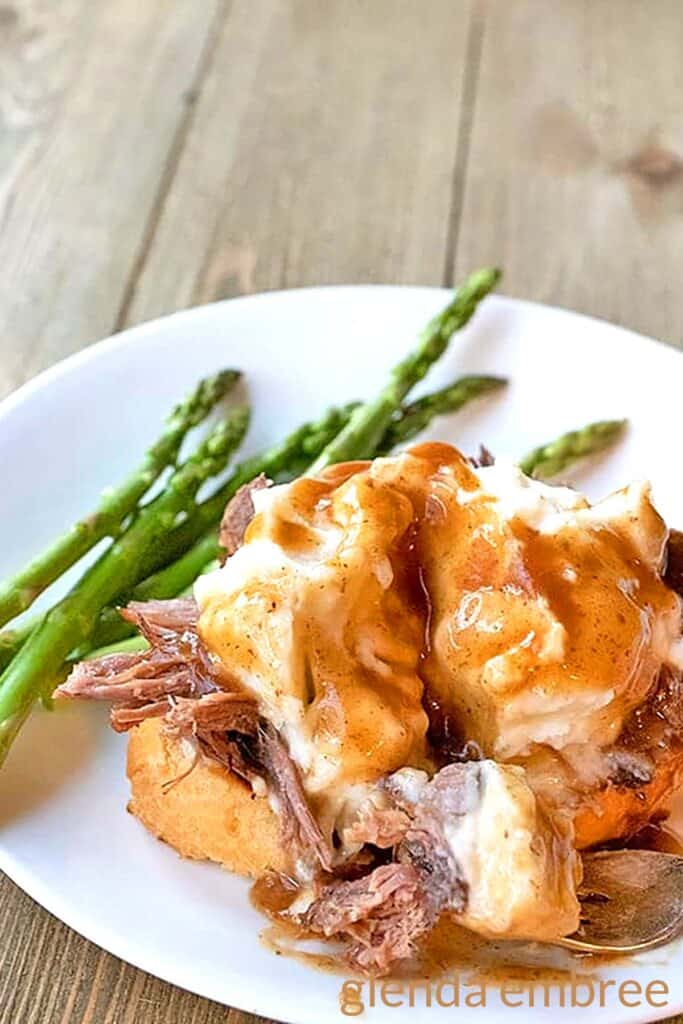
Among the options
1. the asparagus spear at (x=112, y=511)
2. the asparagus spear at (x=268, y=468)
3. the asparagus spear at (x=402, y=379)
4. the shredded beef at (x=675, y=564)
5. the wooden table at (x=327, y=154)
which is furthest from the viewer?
the wooden table at (x=327, y=154)

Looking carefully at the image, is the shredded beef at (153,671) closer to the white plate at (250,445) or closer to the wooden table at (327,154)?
the white plate at (250,445)

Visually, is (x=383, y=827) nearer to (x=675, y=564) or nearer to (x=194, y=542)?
(x=675, y=564)

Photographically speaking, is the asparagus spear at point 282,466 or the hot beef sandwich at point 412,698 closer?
the hot beef sandwich at point 412,698

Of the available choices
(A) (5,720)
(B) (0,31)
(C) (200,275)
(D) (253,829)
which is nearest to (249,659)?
(D) (253,829)

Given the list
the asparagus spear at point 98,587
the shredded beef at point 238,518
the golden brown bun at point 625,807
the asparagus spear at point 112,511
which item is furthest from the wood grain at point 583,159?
the golden brown bun at point 625,807

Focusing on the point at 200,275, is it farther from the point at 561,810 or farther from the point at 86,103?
the point at 561,810

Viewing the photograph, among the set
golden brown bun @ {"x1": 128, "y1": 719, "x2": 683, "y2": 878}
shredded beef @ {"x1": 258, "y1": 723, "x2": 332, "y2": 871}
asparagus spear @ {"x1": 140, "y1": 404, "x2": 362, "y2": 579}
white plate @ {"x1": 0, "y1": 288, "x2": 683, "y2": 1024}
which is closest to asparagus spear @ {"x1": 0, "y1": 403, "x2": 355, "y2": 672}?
asparagus spear @ {"x1": 140, "y1": 404, "x2": 362, "y2": 579}
